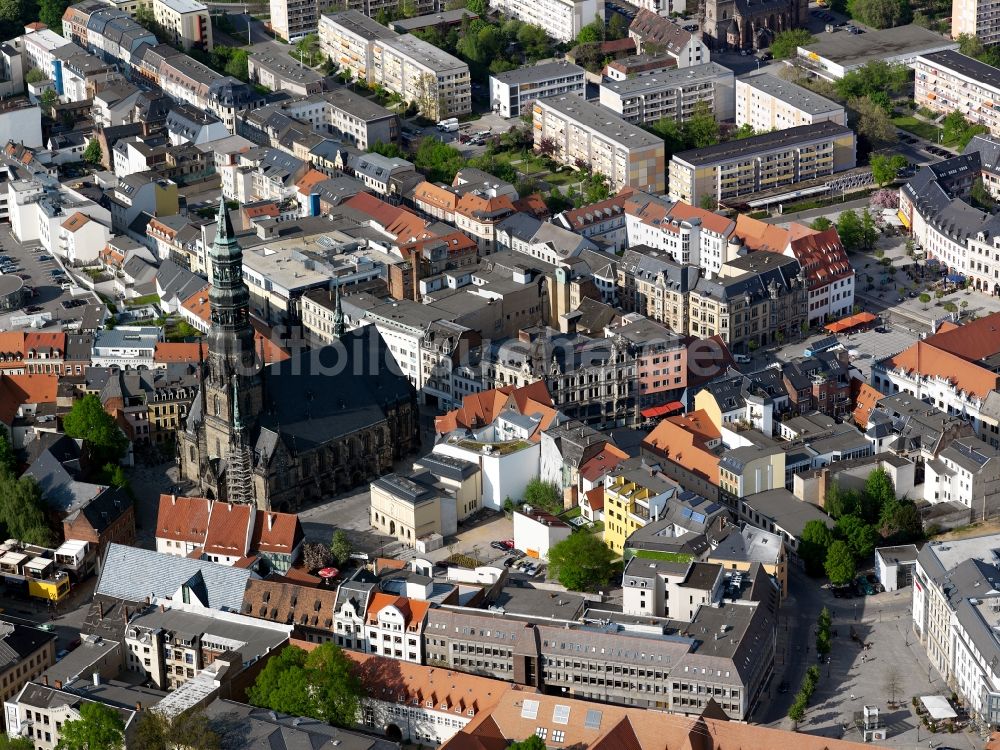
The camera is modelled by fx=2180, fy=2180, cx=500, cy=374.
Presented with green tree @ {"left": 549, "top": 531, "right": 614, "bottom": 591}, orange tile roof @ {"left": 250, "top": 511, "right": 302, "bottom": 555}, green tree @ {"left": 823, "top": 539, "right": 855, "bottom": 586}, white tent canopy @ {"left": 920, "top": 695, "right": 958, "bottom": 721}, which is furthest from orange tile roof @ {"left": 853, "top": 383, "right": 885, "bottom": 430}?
orange tile roof @ {"left": 250, "top": 511, "right": 302, "bottom": 555}

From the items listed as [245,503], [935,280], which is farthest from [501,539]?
[935,280]

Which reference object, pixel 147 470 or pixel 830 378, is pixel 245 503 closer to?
pixel 147 470

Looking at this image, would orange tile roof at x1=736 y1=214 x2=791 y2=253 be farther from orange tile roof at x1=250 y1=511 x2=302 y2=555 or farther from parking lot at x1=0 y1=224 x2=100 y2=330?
orange tile roof at x1=250 y1=511 x2=302 y2=555

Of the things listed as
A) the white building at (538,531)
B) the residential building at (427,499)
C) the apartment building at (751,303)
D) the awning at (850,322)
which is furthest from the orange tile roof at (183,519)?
the awning at (850,322)

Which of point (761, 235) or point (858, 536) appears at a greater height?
point (761, 235)

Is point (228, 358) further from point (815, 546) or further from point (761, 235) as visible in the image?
point (761, 235)

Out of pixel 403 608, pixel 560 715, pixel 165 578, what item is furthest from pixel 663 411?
pixel 560 715
